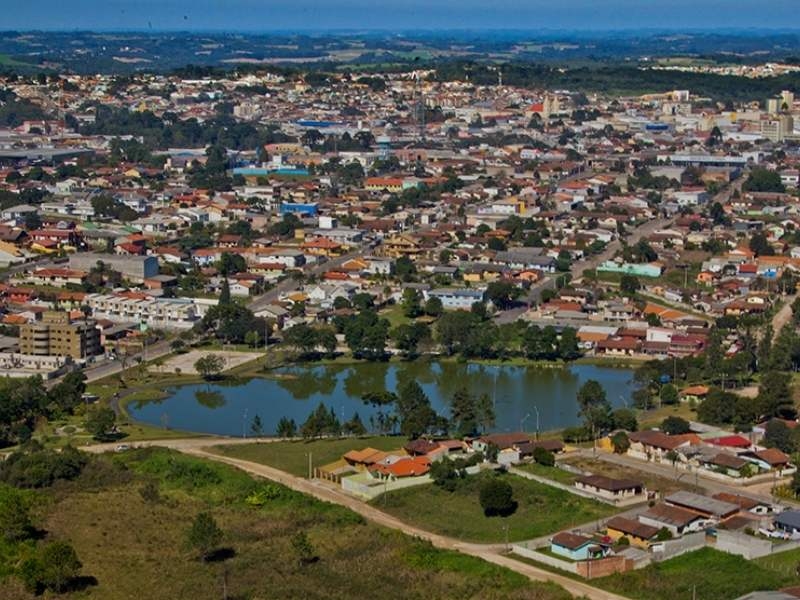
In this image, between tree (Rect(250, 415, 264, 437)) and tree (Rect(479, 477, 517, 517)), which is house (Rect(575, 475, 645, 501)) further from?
tree (Rect(250, 415, 264, 437))

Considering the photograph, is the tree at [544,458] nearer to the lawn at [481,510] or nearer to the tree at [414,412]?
the lawn at [481,510]

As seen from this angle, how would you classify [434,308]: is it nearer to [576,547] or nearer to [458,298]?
[458,298]

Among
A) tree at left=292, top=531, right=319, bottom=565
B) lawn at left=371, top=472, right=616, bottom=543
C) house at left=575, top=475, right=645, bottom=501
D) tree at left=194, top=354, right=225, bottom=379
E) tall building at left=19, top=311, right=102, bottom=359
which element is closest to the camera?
tree at left=292, top=531, right=319, bottom=565

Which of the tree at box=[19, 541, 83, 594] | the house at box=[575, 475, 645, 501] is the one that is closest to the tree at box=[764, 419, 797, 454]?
the house at box=[575, 475, 645, 501]

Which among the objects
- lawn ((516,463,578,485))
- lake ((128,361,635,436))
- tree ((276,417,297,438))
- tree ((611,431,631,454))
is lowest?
lake ((128,361,635,436))

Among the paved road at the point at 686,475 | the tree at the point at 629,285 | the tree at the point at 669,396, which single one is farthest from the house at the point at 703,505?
the tree at the point at 629,285

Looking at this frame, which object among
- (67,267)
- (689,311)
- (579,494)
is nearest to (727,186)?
(689,311)
